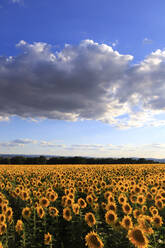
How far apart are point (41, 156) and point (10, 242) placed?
223ft

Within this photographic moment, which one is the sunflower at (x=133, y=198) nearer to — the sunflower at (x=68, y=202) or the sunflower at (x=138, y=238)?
the sunflower at (x=68, y=202)

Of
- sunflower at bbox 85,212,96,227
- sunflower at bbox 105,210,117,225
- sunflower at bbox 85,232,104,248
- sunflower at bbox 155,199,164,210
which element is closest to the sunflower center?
sunflower at bbox 85,232,104,248

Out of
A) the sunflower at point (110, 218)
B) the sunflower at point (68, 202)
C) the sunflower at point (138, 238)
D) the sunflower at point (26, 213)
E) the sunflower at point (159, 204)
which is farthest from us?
the sunflower at point (159, 204)

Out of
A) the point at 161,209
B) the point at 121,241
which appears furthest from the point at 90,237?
the point at 161,209

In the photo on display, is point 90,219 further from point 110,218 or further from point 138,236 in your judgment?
point 138,236

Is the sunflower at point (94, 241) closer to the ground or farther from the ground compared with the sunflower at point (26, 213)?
farther from the ground

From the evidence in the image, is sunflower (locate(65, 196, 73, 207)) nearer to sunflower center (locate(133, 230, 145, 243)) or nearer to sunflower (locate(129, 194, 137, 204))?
sunflower (locate(129, 194, 137, 204))

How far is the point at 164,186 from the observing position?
12.8 metres

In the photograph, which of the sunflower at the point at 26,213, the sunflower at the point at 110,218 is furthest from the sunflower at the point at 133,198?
the sunflower at the point at 26,213

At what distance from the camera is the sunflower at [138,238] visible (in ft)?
16.1

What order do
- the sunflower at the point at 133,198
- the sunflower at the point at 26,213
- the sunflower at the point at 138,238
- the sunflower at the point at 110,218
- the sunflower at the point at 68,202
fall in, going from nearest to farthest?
1. the sunflower at the point at 138,238
2. the sunflower at the point at 110,218
3. the sunflower at the point at 26,213
4. the sunflower at the point at 68,202
5. the sunflower at the point at 133,198

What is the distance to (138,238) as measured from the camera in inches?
196

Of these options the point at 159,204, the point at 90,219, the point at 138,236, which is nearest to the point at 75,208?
the point at 90,219

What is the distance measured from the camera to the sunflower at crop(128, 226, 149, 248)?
490 cm
